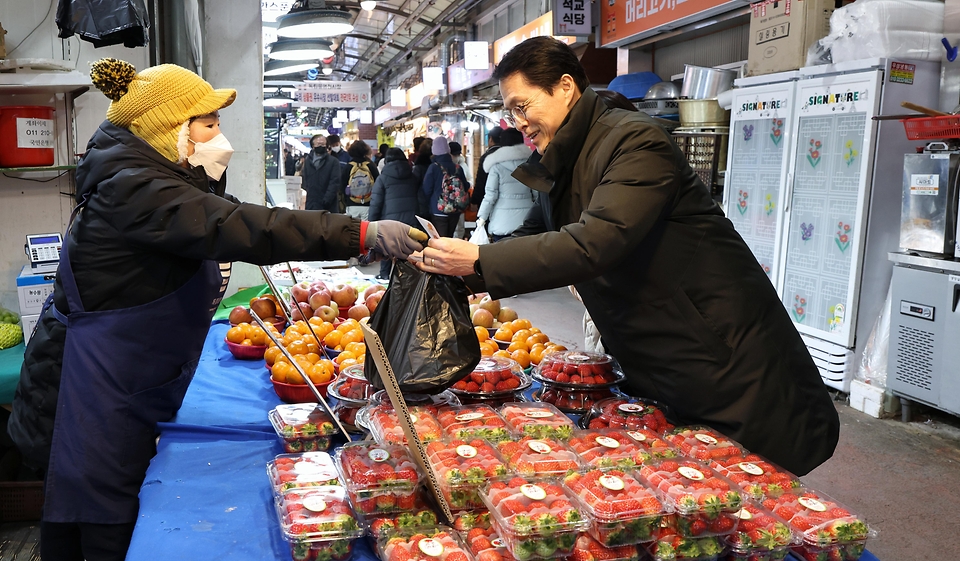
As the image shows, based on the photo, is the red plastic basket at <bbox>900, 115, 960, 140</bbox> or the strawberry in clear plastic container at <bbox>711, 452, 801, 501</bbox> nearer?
the strawberry in clear plastic container at <bbox>711, 452, 801, 501</bbox>

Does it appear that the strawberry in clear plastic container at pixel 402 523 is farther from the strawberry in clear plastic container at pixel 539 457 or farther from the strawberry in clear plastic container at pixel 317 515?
the strawberry in clear plastic container at pixel 539 457

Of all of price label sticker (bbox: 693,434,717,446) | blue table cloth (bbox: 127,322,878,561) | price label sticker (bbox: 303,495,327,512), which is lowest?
blue table cloth (bbox: 127,322,878,561)

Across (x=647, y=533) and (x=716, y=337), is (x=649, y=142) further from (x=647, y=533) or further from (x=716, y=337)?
(x=647, y=533)

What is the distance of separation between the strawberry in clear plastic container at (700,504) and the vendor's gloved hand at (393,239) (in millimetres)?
839

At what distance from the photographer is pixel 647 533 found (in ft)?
4.79

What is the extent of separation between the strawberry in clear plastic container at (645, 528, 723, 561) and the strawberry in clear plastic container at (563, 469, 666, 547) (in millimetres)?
26

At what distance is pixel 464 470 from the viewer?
164 centimetres

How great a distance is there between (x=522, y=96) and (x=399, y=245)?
0.54m

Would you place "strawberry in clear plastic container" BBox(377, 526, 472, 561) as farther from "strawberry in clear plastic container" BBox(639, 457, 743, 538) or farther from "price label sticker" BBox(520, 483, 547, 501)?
"strawberry in clear plastic container" BBox(639, 457, 743, 538)

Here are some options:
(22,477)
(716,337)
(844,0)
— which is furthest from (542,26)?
(716,337)

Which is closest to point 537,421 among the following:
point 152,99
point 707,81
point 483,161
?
point 152,99

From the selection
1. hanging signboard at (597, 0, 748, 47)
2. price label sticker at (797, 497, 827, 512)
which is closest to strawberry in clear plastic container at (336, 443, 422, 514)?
price label sticker at (797, 497, 827, 512)

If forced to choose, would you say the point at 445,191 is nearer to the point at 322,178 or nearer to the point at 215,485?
the point at 322,178

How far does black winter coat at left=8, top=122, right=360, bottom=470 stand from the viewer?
1.94 m
